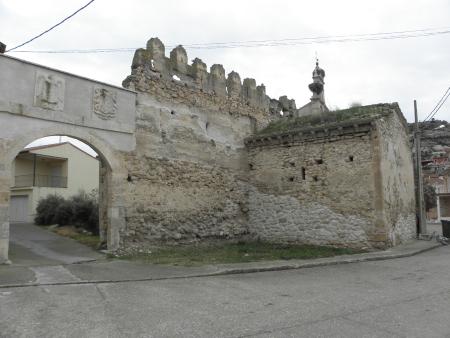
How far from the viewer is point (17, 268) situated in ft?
27.1

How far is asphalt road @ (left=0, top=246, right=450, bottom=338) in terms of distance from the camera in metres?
4.52

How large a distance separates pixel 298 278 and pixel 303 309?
106 inches

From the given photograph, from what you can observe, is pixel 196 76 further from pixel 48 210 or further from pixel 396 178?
pixel 48 210

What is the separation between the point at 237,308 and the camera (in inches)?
220

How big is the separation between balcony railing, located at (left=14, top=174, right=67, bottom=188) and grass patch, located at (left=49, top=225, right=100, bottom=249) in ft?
29.2

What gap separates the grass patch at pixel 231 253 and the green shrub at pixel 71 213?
5223 millimetres

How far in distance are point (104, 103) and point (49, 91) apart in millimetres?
1536

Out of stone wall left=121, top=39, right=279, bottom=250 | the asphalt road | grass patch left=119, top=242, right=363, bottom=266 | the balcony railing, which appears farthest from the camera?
the balcony railing

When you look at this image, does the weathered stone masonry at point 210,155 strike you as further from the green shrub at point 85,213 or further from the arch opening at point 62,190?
the green shrub at point 85,213

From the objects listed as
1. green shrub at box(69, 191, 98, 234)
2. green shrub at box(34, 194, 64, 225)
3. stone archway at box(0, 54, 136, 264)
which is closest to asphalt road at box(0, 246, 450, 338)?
stone archway at box(0, 54, 136, 264)

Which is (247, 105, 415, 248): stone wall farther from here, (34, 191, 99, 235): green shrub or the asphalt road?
(34, 191, 99, 235): green shrub

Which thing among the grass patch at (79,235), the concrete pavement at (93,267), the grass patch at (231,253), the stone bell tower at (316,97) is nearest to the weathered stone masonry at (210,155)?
the grass patch at (231,253)

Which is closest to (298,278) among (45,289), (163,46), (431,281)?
(431,281)

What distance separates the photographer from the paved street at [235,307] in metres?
4.53
